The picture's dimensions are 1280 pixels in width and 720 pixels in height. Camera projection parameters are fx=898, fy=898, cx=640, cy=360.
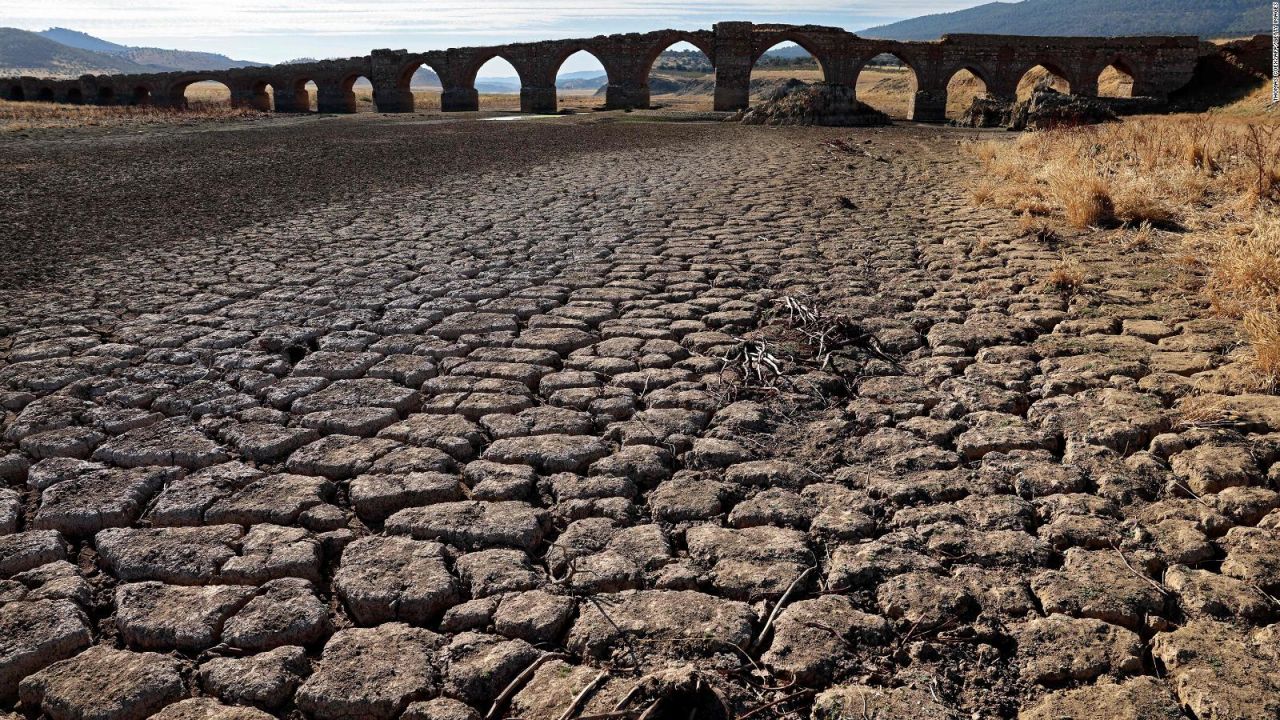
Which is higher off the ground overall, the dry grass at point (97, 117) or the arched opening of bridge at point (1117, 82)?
the arched opening of bridge at point (1117, 82)

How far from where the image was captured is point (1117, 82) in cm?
4278

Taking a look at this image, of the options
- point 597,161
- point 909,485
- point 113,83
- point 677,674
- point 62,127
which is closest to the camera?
point 677,674

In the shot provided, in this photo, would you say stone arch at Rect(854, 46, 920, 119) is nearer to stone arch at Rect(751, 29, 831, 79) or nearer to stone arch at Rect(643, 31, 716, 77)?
stone arch at Rect(751, 29, 831, 79)

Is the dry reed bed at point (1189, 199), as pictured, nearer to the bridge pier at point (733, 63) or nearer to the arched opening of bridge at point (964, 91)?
the bridge pier at point (733, 63)

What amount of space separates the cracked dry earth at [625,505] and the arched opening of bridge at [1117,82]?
36.9 m

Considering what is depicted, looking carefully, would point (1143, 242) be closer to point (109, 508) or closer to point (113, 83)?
point (109, 508)

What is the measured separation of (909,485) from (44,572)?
2.78 meters

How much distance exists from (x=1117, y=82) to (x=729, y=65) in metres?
19.8

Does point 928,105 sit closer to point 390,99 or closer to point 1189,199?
point 390,99

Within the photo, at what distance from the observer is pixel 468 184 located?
11344 millimetres

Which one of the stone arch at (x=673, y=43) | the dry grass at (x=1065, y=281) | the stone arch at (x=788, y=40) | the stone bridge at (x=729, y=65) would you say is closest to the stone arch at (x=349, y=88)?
the stone bridge at (x=729, y=65)

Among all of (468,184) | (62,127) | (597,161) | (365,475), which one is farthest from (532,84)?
(365,475)

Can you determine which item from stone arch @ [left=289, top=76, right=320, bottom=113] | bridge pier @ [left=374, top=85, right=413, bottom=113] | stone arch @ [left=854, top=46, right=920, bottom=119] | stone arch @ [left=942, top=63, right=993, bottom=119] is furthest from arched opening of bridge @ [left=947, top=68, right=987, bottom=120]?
stone arch @ [left=289, top=76, right=320, bottom=113]

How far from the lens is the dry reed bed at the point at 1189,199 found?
5090mm
